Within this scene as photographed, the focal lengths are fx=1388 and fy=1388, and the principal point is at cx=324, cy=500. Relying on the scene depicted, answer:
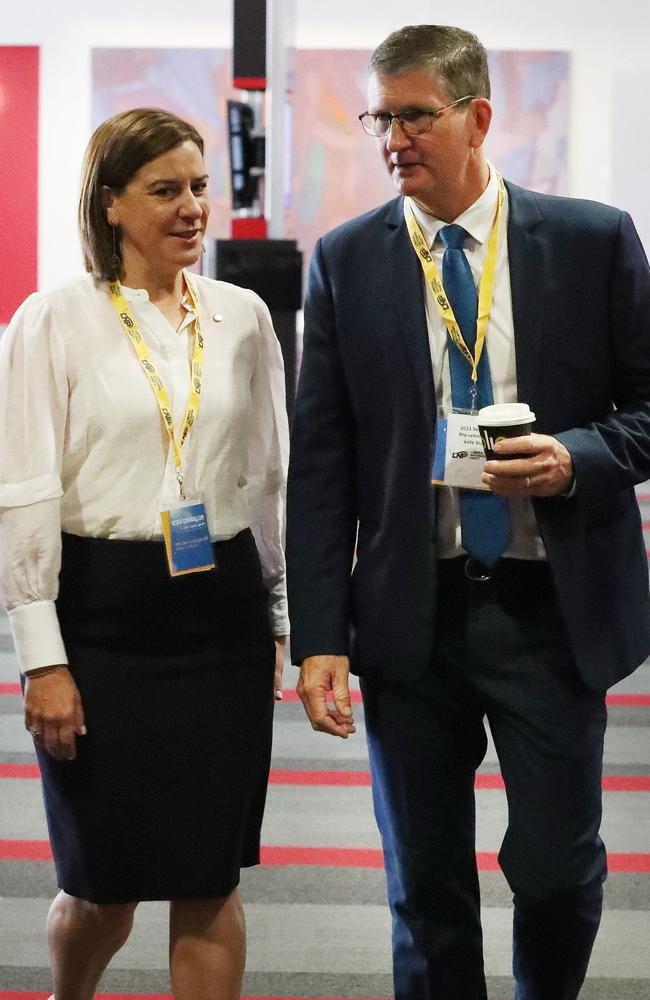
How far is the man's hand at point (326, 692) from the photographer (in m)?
2.02

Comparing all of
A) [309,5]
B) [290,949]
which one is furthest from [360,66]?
[290,949]

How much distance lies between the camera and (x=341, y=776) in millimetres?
3957

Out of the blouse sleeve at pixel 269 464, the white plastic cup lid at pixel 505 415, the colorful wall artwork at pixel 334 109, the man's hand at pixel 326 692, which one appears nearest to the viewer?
the white plastic cup lid at pixel 505 415

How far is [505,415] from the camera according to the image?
1774mm

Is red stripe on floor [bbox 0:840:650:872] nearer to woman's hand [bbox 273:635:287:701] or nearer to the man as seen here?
woman's hand [bbox 273:635:287:701]

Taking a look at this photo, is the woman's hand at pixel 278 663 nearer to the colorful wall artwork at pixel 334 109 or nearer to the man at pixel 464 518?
the man at pixel 464 518

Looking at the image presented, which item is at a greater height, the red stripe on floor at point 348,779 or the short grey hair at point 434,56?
the short grey hair at point 434,56

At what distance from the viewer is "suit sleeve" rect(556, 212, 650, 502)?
193 cm

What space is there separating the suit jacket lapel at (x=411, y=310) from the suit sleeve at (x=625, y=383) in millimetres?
205

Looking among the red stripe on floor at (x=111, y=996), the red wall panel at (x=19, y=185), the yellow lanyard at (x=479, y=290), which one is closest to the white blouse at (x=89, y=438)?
the yellow lanyard at (x=479, y=290)

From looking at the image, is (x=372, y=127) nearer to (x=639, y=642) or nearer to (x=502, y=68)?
(x=639, y=642)

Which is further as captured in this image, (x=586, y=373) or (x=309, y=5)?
(x=309, y=5)

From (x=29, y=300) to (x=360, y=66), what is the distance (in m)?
9.90

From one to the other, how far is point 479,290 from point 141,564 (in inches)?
25.5
